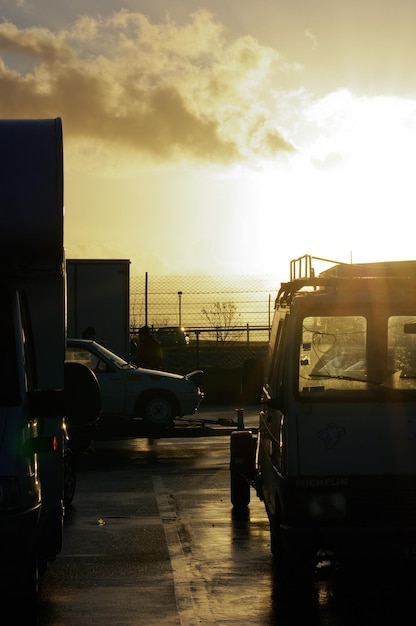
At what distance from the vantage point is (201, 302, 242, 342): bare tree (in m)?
38.2

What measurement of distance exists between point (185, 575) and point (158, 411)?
13.3m

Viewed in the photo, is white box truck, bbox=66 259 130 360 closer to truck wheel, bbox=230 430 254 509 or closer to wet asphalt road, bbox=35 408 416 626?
wet asphalt road, bbox=35 408 416 626

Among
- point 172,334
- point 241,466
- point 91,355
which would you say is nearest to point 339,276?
point 241,466

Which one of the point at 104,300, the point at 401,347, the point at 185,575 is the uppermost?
the point at 104,300

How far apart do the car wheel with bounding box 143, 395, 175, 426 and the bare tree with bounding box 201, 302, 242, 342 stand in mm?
13634

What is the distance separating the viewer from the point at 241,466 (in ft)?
40.2

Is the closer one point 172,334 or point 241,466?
point 241,466

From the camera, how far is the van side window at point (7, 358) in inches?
295

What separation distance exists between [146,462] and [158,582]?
911 centimetres

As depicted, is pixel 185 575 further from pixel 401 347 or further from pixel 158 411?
pixel 158 411

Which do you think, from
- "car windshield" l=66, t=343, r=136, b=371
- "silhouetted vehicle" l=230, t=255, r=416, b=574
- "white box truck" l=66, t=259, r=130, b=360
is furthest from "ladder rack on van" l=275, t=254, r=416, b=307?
"white box truck" l=66, t=259, r=130, b=360

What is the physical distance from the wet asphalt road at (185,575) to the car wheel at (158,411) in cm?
762

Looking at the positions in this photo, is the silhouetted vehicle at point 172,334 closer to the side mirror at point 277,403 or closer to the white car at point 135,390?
the white car at point 135,390

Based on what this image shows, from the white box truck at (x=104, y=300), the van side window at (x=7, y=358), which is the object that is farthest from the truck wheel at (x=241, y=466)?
the white box truck at (x=104, y=300)
